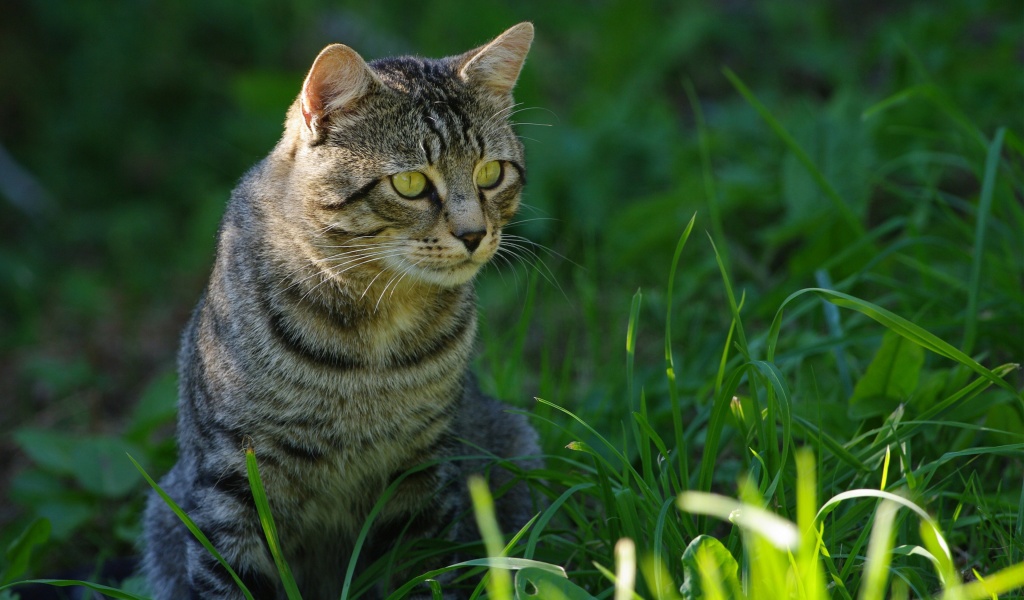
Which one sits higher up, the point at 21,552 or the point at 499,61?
the point at 499,61

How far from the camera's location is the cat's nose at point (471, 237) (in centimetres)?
206

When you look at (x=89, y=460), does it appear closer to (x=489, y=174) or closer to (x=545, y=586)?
(x=489, y=174)

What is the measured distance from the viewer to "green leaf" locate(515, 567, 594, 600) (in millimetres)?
1538

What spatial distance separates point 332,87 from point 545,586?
1192 millimetres

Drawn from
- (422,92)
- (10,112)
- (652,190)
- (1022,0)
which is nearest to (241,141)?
(10,112)

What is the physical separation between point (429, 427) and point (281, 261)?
20.4 inches

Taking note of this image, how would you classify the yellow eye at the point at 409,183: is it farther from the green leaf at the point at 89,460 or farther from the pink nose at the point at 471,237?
the green leaf at the point at 89,460

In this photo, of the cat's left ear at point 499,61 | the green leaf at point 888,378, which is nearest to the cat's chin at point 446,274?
the cat's left ear at point 499,61

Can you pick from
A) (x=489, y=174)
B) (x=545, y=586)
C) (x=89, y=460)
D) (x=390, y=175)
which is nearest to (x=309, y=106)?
(x=390, y=175)

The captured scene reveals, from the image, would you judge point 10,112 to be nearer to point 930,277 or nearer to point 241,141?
point 241,141

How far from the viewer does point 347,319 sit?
2096 mm

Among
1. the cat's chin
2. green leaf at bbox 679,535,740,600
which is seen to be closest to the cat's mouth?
the cat's chin

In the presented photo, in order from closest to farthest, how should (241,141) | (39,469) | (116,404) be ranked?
(39,469) → (116,404) → (241,141)

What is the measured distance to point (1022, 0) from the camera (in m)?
4.25
